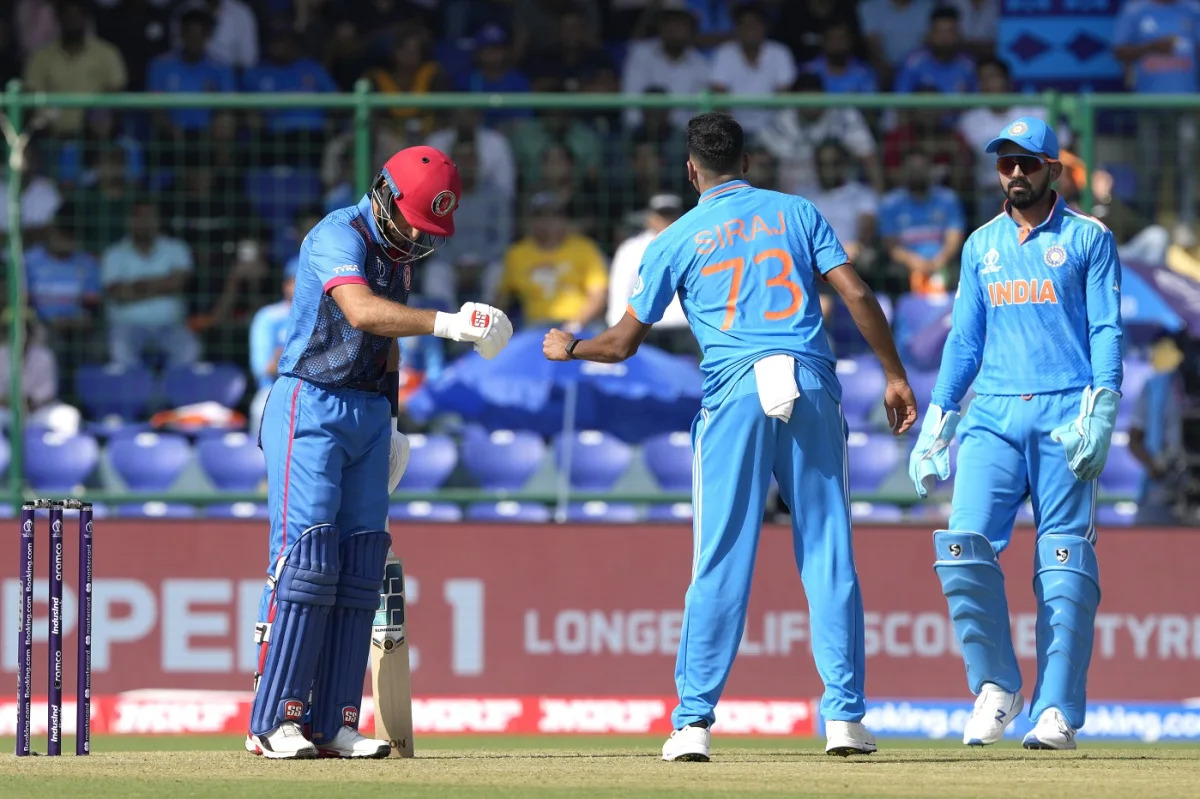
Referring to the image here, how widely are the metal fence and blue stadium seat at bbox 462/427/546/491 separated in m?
0.20

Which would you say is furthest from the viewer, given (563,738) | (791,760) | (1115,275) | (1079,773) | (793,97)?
(793,97)

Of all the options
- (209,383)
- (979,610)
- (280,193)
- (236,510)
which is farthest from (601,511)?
(979,610)

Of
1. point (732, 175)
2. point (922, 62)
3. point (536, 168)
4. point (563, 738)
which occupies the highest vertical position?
point (922, 62)

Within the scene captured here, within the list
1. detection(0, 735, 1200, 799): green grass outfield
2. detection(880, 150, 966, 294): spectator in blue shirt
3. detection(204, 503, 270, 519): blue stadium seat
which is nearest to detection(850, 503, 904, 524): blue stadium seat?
detection(880, 150, 966, 294): spectator in blue shirt

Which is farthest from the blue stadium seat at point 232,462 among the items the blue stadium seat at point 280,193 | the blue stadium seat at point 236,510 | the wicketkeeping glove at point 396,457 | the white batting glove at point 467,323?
the white batting glove at point 467,323

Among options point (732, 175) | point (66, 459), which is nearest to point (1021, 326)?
point (732, 175)

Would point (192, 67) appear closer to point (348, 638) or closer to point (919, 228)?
point (919, 228)

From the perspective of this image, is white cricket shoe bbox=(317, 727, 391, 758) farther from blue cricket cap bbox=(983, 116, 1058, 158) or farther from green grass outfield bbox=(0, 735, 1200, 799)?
blue cricket cap bbox=(983, 116, 1058, 158)

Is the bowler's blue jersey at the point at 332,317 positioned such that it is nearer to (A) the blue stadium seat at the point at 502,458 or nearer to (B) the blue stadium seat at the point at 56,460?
(A) the blue stadium seat at the point at 502,458

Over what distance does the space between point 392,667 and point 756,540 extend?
4.51 feet

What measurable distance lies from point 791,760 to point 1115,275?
7.13 feet

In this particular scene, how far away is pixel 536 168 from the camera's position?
1260 cm

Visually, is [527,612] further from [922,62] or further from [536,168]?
[922,62]

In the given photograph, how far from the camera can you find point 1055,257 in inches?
296
